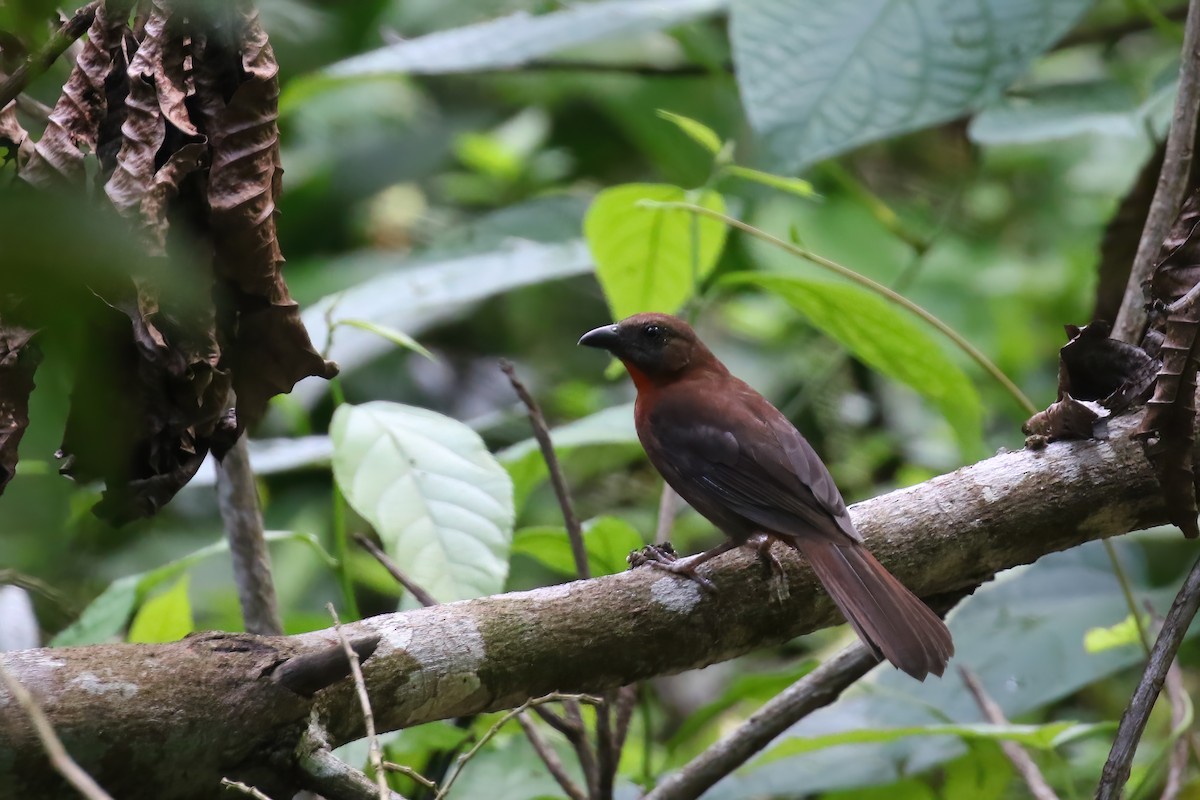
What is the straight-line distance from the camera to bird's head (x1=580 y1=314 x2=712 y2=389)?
10.4 feet

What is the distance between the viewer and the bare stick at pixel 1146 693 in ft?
6.04

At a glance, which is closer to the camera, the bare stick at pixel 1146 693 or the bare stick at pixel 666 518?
the bare stick at pixel 1146 693

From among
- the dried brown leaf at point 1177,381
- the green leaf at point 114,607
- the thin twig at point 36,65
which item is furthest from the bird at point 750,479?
the thin twig at point 36,65

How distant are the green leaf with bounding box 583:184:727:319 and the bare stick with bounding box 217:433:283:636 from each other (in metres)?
0.95

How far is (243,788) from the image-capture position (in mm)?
1423

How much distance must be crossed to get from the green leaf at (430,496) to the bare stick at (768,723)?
51 centimetres

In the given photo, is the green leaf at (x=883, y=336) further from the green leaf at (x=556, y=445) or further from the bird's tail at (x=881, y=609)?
the bird's tail at (x=881, y=609)

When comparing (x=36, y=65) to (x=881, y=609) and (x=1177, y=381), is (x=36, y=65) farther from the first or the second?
Answer: (x=1177, y=381)

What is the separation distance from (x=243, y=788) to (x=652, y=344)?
78.1 inches

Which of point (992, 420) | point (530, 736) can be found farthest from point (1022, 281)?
point (530, 736)

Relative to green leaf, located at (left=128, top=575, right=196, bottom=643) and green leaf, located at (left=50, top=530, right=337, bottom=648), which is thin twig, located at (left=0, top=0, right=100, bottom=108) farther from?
green leaf, located at (left=128, top=575, right=196, bottom=643)

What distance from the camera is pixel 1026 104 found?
12.1 feet

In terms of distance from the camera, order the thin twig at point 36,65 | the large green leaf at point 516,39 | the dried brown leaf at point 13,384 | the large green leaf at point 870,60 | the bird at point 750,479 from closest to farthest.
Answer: the thin twig at point 36,65
the dried brown leaf at point 13,384
the bird at point 750,479
the large green leaf at point 870,60
the large green leaf at point 516,39

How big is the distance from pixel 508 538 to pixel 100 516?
792 millimetres
